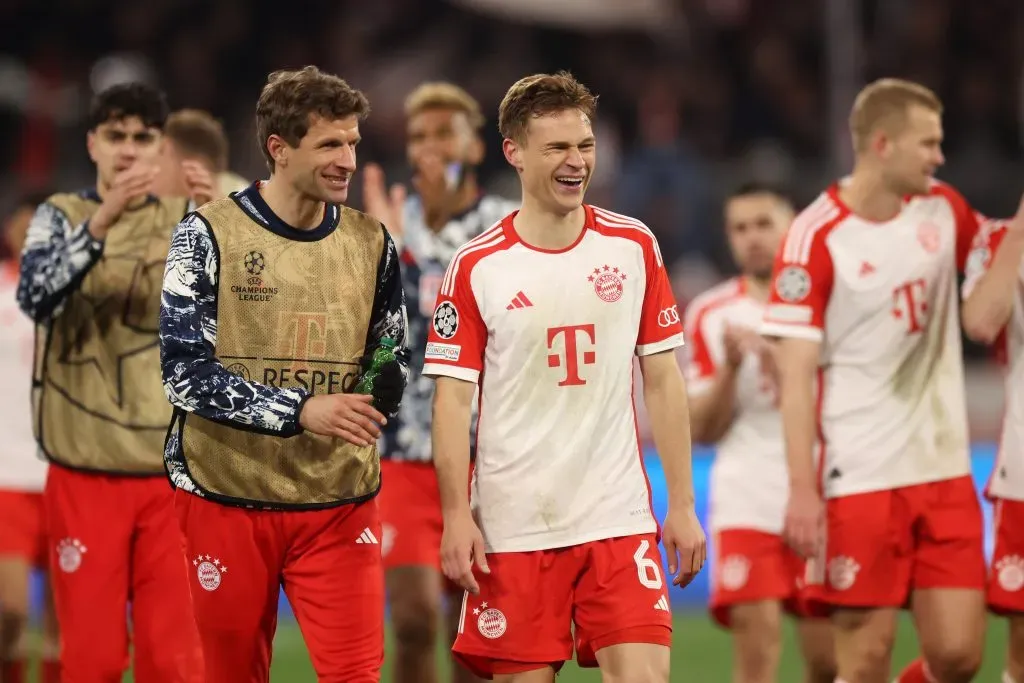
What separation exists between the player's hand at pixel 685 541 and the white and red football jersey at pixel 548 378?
10cm

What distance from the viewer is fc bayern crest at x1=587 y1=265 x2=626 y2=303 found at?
4836 mm

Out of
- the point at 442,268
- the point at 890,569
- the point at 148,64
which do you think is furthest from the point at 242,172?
the point at 890,569

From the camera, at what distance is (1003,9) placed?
16094 millimetres

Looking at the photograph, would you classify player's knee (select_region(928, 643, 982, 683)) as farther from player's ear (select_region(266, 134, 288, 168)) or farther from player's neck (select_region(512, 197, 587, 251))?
player's ear (select_region(266, 134, 288, 168))

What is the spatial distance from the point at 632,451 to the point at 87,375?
6.95ft

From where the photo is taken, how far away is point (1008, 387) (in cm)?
614

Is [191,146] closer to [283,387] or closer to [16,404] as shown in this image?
[283,387]


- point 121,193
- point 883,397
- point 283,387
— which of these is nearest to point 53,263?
point 121,193

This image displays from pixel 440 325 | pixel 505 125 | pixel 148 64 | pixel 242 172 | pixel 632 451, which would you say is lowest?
pixel 632 451

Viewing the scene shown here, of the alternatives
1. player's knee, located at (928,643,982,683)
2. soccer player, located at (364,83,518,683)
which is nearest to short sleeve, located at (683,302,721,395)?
soccer player, located at (364,83,518,683)

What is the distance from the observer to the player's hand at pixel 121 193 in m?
5.34

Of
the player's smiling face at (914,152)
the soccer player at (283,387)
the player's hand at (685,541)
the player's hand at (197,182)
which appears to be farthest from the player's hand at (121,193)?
the player's smiling face at (914,152)

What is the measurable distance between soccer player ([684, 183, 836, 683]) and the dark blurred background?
6.17 meters

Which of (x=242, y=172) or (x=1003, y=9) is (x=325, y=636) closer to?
(x=242, y=172)
